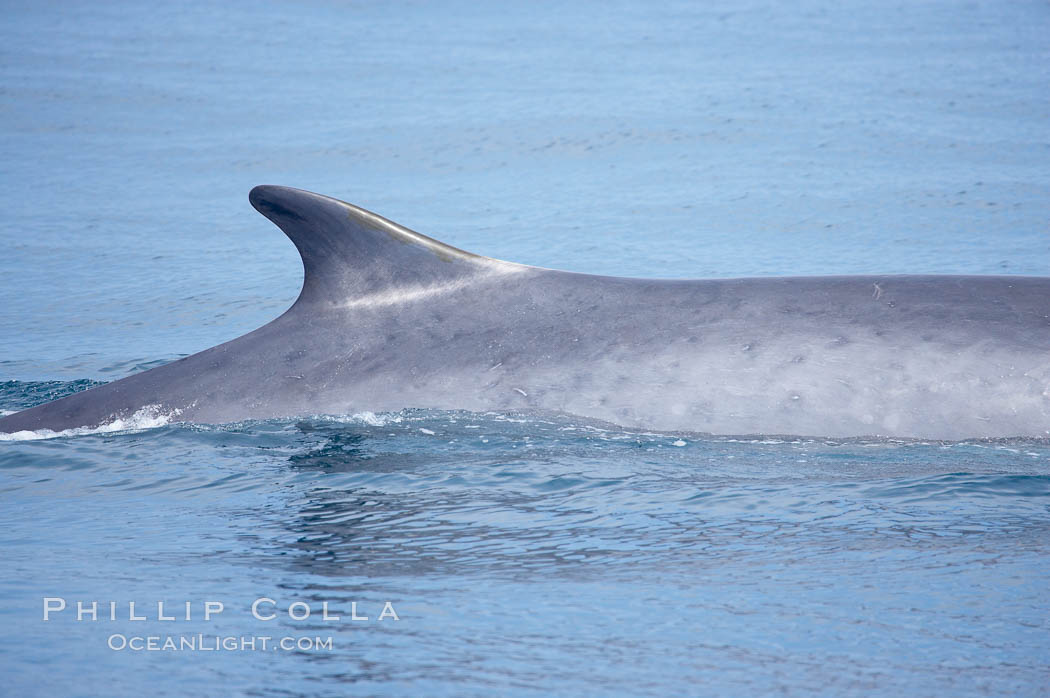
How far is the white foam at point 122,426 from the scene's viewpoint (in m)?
8.32

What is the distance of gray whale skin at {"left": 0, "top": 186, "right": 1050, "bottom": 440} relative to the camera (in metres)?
7.45

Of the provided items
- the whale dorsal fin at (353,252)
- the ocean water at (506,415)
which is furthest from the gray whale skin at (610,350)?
the ocean water at (506,415)

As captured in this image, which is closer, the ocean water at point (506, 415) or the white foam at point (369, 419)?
the ocean water at point (506, 415)

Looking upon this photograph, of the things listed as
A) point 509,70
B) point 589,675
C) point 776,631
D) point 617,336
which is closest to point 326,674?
point 589,675

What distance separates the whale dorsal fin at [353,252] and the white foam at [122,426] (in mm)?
1159

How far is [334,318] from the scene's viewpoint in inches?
324

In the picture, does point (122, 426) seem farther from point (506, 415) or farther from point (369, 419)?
point (506, 415)

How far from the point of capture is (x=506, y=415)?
774 centimetres

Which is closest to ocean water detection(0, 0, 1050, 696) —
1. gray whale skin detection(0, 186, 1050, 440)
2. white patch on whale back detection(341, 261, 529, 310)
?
gray whale skin detection(0, 186, 1050, 440)

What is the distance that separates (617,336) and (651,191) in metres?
11.0

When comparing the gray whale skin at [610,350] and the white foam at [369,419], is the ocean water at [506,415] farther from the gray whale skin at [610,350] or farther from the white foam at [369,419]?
the gray whale skin at [610,350]

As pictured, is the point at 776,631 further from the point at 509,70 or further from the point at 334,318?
the point at 509,70

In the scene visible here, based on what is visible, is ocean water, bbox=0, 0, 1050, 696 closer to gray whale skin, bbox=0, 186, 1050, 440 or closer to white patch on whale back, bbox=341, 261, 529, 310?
gray whale skin, bbox=0, 186, 1050, 440

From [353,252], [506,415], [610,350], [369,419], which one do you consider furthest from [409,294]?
[610,350]
